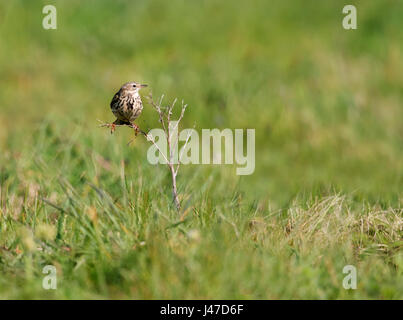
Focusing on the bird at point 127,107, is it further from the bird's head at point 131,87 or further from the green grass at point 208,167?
the green grass at point 208,167

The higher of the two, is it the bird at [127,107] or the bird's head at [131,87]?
the bird's head at [131,87]

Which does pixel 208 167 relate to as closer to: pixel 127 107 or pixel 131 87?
pixel 131 87

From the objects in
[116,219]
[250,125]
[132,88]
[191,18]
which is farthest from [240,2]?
[116,219]

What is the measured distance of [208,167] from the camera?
20.0 ft

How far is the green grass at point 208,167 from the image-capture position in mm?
3105

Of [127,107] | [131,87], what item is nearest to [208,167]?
[131,87]

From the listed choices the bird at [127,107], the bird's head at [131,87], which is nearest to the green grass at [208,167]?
the bird at [127,107]

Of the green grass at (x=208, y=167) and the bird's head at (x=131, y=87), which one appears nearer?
the green grass at (x=208, y=167)

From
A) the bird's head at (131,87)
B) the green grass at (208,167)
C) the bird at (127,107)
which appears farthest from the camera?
the bird's head at (131,87)

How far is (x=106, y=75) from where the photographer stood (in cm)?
882

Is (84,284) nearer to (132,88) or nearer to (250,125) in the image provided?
(132,88)

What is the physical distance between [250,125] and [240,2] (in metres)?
3.35

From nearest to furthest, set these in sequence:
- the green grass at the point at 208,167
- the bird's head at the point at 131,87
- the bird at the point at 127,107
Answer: the green grass at the point at 208,167
the bird at the point at 127,107
the bird's head at the point at 131,87

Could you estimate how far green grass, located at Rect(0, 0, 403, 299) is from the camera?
10.2 feet
